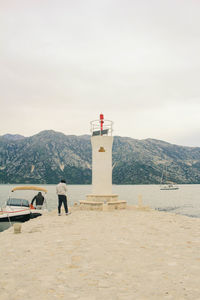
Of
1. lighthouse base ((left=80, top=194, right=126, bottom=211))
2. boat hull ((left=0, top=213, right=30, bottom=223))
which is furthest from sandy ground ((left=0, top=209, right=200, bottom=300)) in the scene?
boat hull ((left=0, top=213, right=30, bottom=223))

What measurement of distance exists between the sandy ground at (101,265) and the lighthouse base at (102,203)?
9.12m

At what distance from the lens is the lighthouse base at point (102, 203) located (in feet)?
67.2

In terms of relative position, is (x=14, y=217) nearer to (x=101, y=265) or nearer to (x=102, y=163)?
(x=102, y=163)

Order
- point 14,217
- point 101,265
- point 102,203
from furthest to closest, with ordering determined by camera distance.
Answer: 1. point 14,217
2. point 102,203
3. point 101,265

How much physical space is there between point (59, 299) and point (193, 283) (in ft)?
8.97

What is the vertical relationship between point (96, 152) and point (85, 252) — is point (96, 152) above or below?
above

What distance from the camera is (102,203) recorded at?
2067 centimetres

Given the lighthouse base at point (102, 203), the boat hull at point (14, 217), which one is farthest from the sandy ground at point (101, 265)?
the boat hull at point (14, 217)

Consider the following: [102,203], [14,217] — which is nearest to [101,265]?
[102,203]

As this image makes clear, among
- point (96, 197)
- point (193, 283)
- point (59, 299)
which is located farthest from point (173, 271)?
point (96, 197)

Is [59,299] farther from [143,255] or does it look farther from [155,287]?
[143,255]

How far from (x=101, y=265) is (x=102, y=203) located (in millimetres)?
13962

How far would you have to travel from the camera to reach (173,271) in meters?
6.21

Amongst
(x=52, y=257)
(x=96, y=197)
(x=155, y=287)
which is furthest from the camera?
(x=96, y=197)
